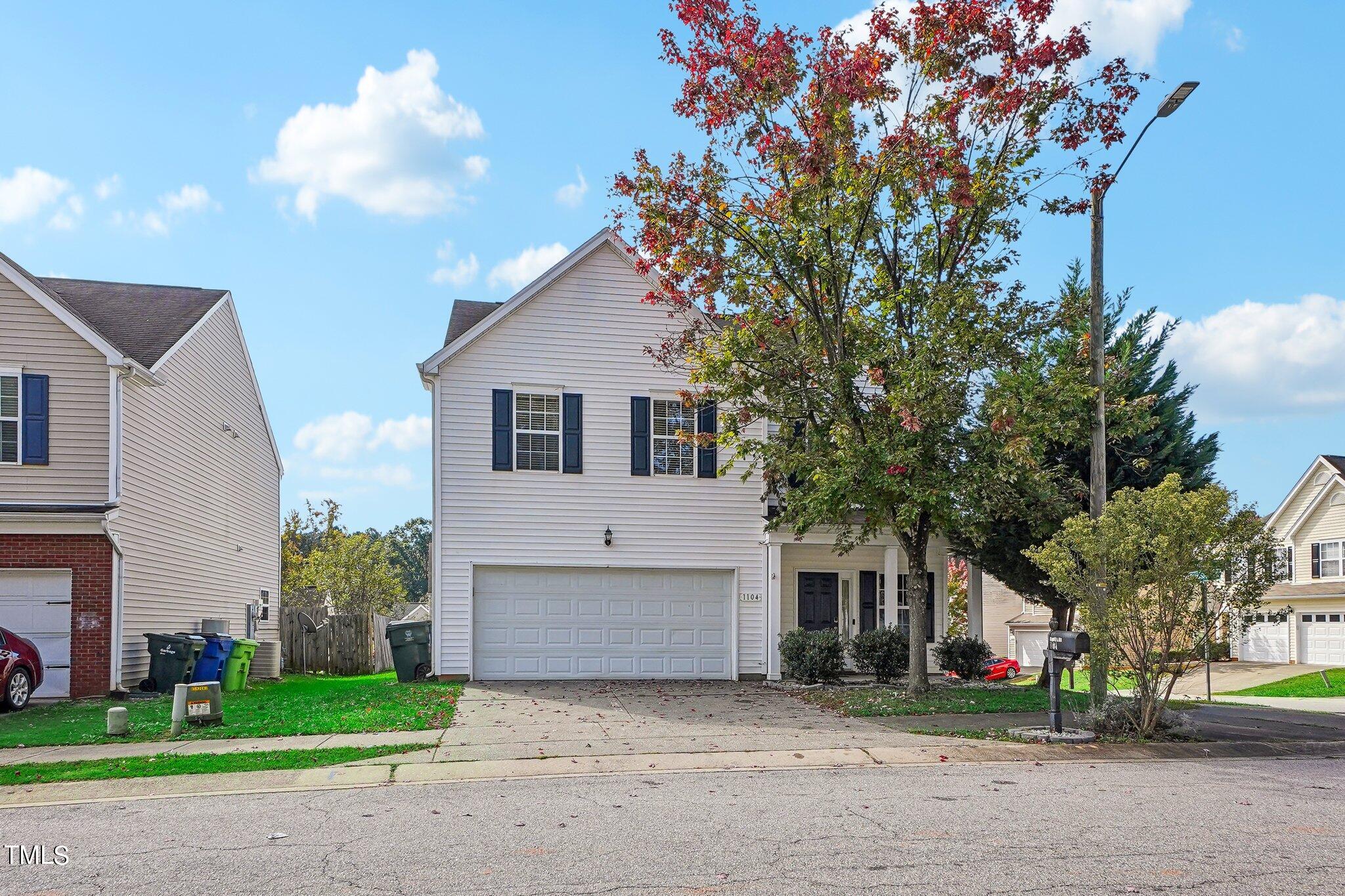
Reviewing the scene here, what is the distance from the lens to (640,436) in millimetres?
20250

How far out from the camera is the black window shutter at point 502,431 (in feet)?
64.1

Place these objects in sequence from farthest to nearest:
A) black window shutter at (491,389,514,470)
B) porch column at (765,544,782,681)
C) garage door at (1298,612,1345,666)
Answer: garage door at (1298,612,1345,666) → porch column at (765,544,782,681) → black window shutter at (491,389,514,470)

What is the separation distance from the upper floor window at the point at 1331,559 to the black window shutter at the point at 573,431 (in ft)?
96.3

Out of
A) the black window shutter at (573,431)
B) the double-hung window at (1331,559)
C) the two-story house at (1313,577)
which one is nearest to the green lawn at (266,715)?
the black window shutter at (573,431)

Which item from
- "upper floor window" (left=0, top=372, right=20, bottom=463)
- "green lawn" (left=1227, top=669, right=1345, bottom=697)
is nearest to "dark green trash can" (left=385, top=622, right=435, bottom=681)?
"upper floor window" (left=0, top=372, right=20, bottom=463)

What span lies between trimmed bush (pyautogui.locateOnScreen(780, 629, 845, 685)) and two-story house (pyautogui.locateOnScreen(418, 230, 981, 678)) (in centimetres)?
86

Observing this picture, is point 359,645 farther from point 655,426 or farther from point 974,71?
point 974,71

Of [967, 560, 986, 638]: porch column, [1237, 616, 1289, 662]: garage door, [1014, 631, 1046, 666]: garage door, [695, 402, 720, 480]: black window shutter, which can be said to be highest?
[695, 402, 720, 480]: black window shutter

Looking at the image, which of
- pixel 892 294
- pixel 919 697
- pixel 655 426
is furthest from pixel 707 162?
pixel 919 697

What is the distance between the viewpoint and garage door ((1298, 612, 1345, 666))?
35094 mm

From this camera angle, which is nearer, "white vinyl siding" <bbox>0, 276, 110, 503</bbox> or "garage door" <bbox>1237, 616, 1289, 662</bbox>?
"white vinyl siding" <bbox>0, 276, 110, 503</bbox>

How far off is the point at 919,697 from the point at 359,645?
56.4 ft

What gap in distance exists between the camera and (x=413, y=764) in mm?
10766

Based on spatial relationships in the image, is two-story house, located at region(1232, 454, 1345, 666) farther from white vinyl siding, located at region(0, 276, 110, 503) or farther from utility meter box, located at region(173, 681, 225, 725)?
white vinyl siding, located at region(0, 276, 110, 503)
